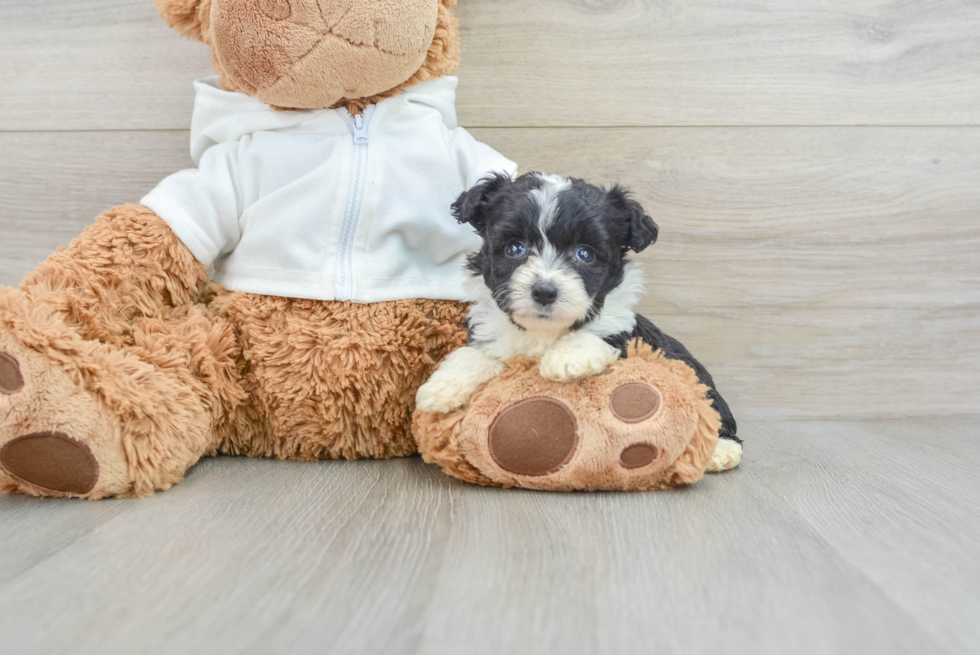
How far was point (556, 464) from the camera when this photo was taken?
1124 mm

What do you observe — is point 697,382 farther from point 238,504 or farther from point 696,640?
point 238,504

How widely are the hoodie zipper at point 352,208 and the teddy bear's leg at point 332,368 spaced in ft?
0.14

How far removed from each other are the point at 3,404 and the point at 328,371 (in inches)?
19.7

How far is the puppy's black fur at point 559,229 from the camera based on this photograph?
43.9 inches

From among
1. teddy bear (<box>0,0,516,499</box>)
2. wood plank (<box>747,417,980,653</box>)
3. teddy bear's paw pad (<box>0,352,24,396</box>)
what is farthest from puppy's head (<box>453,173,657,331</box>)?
teddy bear's paw pad (<box>0,352,24,396</box>)

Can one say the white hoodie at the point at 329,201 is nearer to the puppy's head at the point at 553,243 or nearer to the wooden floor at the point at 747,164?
the puppy's head at the point at 553,243

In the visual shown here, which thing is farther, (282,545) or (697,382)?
(697,382)

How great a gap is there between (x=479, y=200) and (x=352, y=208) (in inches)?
11.0

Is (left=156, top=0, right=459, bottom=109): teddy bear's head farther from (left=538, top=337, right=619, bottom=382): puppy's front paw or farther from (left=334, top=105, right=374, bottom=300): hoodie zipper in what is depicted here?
(left=538, top=337, right=619, bottom=382): puppy's front paw

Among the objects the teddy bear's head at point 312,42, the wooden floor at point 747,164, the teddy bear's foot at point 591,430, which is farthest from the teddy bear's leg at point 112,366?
the teddy bear's foot at point 591,430

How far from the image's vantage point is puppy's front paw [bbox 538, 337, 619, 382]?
1104 millimetres

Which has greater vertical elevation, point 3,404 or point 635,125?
point 635,125

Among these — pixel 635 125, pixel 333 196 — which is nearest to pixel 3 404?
pixel 333 196

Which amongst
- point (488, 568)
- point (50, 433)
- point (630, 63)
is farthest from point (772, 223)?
point (50, 433)
